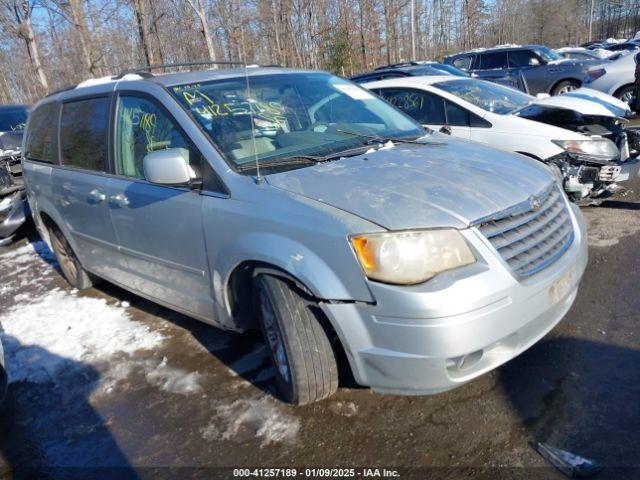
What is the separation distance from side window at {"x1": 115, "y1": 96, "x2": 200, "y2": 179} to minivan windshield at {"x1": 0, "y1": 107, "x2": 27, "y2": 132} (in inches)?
463

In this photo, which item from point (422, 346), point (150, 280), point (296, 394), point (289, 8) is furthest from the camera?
point (289, 8)

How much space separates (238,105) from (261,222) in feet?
3.39

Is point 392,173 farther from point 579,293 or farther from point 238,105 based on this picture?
point 579,293

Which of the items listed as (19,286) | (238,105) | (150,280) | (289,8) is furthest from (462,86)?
(289,8)

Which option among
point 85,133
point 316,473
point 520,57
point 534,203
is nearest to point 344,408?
point 316,473

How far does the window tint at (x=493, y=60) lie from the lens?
14406 millimetres

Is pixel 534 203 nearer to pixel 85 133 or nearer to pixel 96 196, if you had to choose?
pixel 96 196

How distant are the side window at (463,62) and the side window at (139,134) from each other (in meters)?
13.7

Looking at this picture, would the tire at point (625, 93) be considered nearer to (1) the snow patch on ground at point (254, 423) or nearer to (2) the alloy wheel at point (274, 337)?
(2) the alloy wheel at point (274, 337)

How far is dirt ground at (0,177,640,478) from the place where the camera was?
240 centimetres

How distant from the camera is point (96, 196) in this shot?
12.3 ft

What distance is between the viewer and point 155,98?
3229 millimetres

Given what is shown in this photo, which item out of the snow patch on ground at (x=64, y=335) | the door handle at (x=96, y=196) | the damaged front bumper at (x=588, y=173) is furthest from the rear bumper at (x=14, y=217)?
the damaged front bumper at (x=588, y=173)

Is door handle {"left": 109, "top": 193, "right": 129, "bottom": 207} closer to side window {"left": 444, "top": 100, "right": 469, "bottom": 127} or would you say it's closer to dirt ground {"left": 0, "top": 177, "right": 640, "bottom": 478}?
dirt ground {"left": 0, "top": 177, "right": 640, "bottom": 478}
